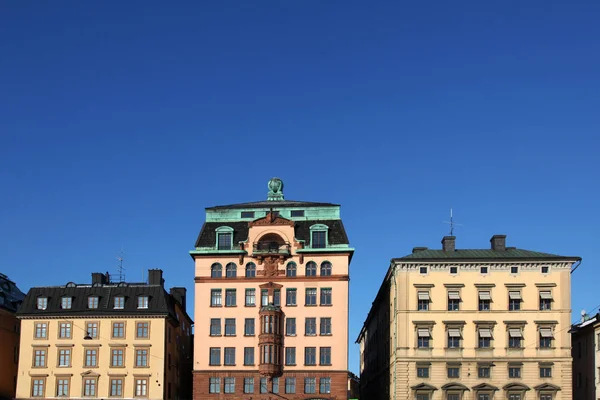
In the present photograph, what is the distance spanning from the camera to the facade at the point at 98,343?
320 ft

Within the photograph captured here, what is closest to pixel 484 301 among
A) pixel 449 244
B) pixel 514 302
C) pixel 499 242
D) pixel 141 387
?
pixel 514 302

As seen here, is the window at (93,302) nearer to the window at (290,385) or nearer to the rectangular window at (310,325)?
the window at (290,385)

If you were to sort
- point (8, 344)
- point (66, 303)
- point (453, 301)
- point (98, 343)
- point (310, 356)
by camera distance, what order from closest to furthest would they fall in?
point (453, 301) < point (310, 356) < point (98, 343) < point (66, 303) < point (8, 344)

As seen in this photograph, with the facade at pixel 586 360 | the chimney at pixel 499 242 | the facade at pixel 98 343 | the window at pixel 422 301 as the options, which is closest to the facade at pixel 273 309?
the facade at pixel 98 343

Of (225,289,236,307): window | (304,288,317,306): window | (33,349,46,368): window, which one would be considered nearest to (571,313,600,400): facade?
(304,288,317,306): window

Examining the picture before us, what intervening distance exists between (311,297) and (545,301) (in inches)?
1005

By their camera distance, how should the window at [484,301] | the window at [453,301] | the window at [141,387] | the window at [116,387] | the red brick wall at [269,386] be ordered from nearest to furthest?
the window at [484,301] → the window at [453,301] → the red brick wall at [269,386] → the window at [116,387] → the window at [141,387]

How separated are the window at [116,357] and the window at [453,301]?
3848 cm

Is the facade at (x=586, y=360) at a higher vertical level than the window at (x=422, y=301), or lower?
lower

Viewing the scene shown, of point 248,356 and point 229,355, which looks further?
point 229,355

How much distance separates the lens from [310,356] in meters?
93.3

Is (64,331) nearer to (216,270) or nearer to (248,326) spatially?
(216,270)

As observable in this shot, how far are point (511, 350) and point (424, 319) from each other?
9.61 meters

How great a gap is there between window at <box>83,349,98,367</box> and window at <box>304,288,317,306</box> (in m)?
25.9
